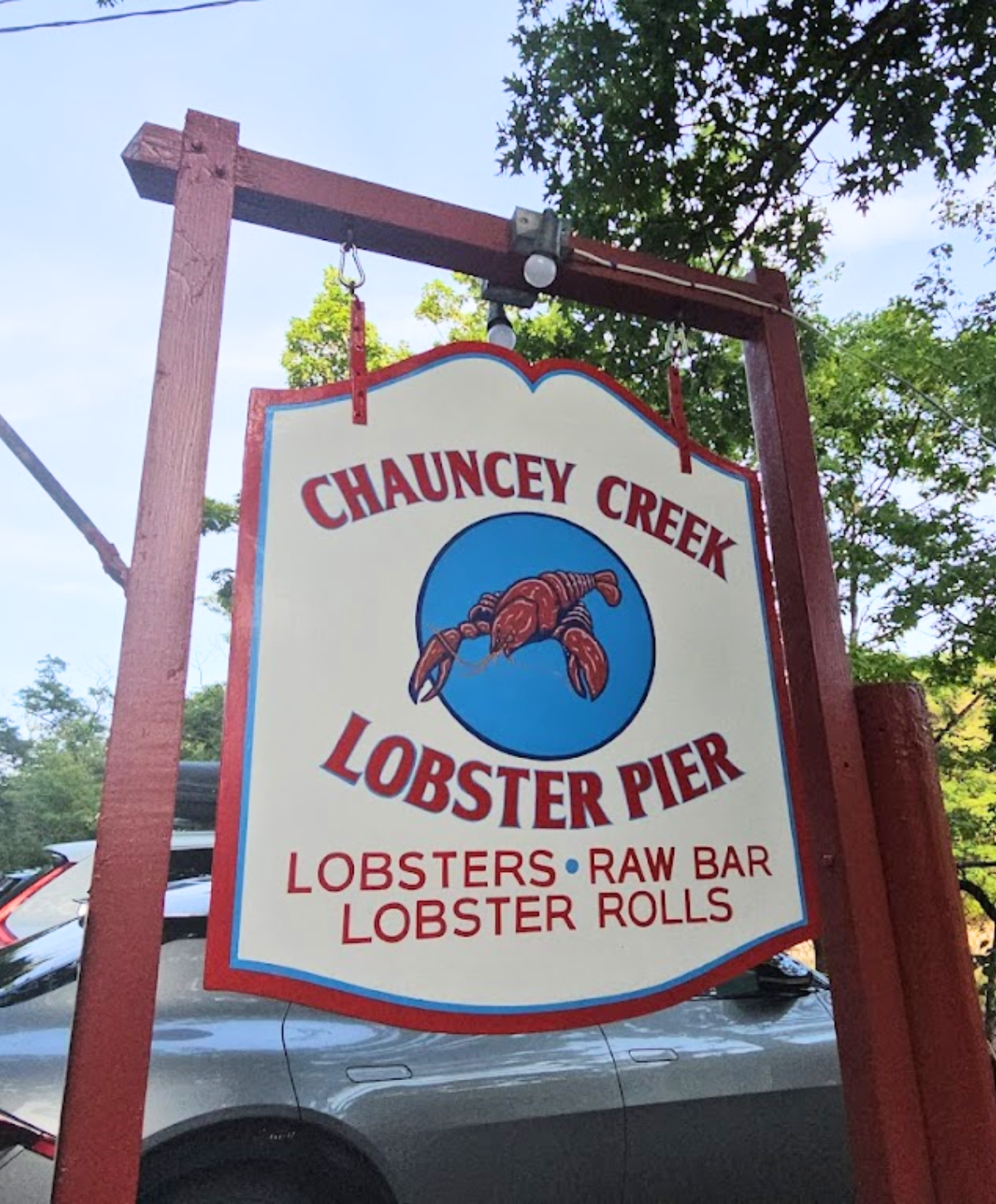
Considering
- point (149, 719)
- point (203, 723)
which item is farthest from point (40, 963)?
point (203, 723)

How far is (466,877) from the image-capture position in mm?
1380

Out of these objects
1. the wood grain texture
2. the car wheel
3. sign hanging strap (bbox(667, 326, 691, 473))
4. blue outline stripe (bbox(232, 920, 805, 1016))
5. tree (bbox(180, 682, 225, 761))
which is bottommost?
the car wheel

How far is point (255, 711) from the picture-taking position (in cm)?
133

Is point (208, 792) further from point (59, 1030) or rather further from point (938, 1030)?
point (938, 1030)

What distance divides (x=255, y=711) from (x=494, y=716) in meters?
0.39

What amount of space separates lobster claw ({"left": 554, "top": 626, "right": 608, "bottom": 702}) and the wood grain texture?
2.56 ft

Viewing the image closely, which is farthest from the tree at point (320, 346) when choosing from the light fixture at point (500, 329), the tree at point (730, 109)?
the light fixture at point (500, 329)

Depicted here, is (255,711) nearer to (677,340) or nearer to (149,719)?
(149,719)

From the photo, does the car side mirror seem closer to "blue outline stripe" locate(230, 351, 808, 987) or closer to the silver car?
the silver car

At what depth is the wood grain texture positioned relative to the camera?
157 cm

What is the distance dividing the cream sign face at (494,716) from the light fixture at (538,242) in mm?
208

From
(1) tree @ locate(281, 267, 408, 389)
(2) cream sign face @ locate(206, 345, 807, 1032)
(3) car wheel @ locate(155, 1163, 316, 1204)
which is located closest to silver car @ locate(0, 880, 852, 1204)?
(3) car wheel @ locate(155, 1163, 316, 1204)

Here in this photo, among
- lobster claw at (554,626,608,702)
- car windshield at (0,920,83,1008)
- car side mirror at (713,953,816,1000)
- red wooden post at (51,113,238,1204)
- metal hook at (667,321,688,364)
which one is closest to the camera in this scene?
red wooden post at (51,113,238,1204)

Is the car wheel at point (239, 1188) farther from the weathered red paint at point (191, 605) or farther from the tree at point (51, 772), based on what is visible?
the tree at point (51, 772)
